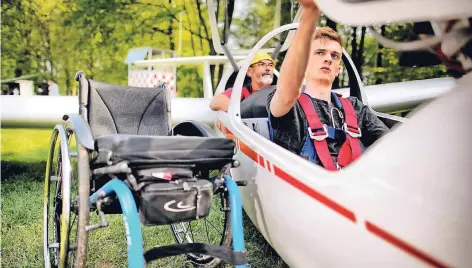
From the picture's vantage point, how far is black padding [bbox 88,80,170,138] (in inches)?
104

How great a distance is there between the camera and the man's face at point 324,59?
2.27 m

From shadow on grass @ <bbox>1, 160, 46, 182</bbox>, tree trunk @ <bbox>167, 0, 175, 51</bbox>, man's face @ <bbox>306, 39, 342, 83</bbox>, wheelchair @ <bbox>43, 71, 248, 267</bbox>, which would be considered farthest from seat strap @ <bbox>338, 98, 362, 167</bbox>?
tree trunk @ <bbox>167, 0, 175, 51</bbox>

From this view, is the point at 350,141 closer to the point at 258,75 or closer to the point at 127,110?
the point at 127,110

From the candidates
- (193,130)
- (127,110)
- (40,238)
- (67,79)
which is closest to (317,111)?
(193,130)

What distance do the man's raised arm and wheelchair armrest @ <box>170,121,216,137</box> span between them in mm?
476

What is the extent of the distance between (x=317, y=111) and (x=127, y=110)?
1.22m

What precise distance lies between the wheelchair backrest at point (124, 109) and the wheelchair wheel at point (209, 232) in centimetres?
64

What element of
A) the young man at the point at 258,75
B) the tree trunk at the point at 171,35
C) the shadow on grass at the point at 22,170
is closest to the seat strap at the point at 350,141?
the young man at the point at 258,75

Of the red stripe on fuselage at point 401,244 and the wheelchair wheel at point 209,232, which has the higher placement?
the red stripe on fuselage at point 401,244

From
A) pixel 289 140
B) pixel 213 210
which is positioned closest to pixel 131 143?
pixel 289 140

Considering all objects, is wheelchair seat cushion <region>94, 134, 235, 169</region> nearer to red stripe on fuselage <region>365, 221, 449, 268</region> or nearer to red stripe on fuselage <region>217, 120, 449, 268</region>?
red stripe on fuselage <region>217, 120, 449, 268</region>

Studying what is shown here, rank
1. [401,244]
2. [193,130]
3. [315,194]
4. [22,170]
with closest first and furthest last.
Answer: [401,244] → [315,194] → [193,130] → [22,170]

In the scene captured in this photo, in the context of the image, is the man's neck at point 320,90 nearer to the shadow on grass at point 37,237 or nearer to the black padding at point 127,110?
the black padding at point 127,110

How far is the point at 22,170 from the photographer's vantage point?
5754 millimetres
